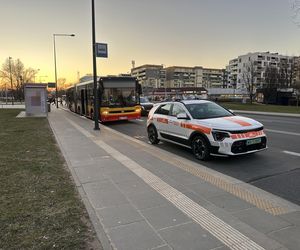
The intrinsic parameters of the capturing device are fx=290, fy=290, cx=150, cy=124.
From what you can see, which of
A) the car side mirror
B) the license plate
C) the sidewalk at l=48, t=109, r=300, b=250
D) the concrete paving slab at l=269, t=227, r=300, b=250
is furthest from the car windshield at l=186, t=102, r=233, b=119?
the concrete paving slab at l=269, t=227, r=300, b=250

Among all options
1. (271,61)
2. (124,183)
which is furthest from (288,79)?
(124,183)

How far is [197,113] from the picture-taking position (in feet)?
27.1

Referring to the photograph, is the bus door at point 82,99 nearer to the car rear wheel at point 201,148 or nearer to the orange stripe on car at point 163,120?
the orange stripe on car at point 163,120

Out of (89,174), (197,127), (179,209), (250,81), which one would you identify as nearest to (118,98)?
(197,127)

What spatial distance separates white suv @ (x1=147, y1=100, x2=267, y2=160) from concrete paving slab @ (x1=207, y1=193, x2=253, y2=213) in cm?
236

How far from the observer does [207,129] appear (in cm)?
733

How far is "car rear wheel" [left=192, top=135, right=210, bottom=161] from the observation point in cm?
741

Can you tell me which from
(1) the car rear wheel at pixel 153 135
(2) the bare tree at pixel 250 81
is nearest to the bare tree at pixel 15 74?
(2) the bare tree at pixel 250 81

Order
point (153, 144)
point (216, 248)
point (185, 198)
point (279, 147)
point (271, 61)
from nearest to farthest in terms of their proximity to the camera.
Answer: point (216, 248) < point (185, 198) < point (279, 147) < point (153, 144) < point (271, 61)

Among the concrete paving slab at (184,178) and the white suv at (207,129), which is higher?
the white suv at (207,129)

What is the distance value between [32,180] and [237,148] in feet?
15.1

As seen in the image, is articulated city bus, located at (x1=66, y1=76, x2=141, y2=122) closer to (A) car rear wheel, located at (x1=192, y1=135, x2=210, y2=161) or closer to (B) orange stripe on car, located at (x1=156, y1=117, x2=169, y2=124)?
(B) orange stripe on car, located at (x1=156, y1=117, x2=169, y2=124)

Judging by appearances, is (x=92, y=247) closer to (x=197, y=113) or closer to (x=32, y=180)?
(x=32, y=180)

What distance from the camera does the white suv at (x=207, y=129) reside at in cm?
700
